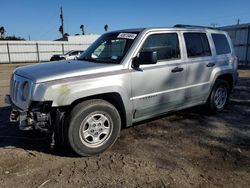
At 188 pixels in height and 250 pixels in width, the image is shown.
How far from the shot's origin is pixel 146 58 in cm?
418

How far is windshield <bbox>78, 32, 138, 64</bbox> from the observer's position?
4477 mm

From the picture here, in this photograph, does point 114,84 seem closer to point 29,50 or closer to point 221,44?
point 221,44

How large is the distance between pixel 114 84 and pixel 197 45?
2.27m

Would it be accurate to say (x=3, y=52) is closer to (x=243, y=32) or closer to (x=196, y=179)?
(x=243, y=32)

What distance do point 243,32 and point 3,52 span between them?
26.8 meters

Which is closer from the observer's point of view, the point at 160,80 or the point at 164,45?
the point at 160,80

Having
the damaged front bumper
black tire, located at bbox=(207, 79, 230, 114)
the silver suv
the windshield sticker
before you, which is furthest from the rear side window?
the damaged front bumper

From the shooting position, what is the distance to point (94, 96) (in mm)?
4020

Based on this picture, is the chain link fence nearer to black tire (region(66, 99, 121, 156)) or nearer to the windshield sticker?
the windshield sticker

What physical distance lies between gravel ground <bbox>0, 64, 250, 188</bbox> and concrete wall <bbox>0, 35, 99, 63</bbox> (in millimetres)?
30138

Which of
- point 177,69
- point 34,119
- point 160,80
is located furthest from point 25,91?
point 177,69

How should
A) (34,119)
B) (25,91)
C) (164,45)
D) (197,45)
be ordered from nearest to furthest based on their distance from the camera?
(34,119) < (25,91) < (164,45) < (197,45)

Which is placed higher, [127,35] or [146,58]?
[127,35]

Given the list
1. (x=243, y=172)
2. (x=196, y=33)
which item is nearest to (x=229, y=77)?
(x=196, y=33)
